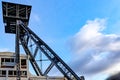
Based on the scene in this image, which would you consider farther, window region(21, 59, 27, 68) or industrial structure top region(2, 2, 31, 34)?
industrial structure top region(2, 2, 31, 34)

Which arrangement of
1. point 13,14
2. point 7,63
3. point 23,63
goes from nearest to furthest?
point 7,63
point 23,63
point 13,14

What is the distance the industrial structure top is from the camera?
10456 centimetres

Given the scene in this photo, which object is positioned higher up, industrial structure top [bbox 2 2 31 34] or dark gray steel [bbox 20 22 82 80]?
industrial structure top [bbox 2 2 31 34]

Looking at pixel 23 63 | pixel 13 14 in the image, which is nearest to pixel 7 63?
pixel 23 63

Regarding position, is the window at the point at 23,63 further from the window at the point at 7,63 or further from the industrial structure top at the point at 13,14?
the industrial structure top at the point at 13,14

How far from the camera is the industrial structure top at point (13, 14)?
104562 millimetres

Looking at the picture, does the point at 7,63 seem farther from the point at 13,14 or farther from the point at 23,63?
the point at 13,14

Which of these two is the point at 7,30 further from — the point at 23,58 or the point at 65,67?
the point at 65,67

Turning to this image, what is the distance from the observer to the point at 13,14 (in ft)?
351

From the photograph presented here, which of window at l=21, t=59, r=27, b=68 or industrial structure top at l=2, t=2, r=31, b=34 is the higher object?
industrial structure top at l=2, t=2, r=31, b=34

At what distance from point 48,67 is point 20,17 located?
1020 inches

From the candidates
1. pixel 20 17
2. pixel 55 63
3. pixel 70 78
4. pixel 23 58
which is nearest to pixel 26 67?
pixel 23 58

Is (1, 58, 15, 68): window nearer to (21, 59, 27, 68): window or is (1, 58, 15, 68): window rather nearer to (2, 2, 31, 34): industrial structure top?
(21, 59, 27, 68): window

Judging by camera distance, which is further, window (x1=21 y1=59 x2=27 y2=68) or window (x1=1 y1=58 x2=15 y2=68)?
window (x1=21 y1=59 x2=27 y2=68)
